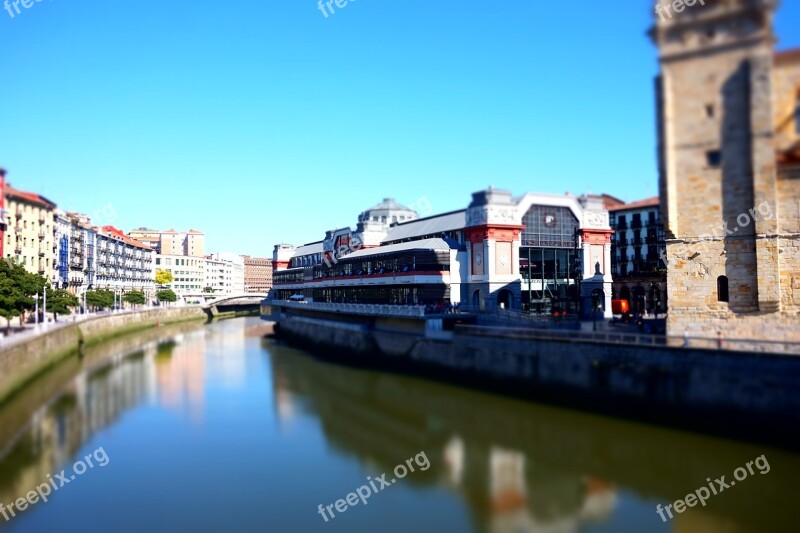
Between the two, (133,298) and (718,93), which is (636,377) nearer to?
(718,93)

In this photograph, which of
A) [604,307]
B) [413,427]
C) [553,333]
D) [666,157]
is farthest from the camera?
[604,307]

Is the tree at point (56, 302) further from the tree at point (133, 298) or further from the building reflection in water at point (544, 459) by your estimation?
the tree at point (133, 298)

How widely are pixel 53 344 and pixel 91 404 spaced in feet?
63.6

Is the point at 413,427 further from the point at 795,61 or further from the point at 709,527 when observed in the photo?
the point at 795,61

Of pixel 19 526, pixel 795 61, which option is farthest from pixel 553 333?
pixel 795 61

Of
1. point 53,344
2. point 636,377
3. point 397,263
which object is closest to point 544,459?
point 636,377

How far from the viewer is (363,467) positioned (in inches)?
1211

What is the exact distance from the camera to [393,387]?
167 ft

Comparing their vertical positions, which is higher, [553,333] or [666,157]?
[666,157]

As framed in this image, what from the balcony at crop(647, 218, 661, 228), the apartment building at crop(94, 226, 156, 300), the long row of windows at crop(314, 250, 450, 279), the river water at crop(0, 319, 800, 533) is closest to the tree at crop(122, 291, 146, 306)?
the apartment building at crop(94, 226, 156, 300)

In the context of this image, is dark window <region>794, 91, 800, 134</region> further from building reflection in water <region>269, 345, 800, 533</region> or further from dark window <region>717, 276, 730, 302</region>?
dark window <region>717, 276, 730, 302</region>

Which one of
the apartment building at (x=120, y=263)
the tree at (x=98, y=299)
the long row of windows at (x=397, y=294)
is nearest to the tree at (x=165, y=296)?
the apartment building at (x=120, y=263)

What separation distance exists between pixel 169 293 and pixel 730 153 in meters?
152

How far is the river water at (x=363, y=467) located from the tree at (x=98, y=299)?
5612 cm
